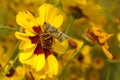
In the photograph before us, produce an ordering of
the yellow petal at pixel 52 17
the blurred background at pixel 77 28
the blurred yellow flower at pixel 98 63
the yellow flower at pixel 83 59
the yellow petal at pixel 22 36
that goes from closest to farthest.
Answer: the yellow petal at pixel 22 36 < the yellow petal at pixel 52 17 < the blurred background at pixel 77 28 < the yellow flower at pixel 83 59 < the blurred yellow flower at pixel 98 63

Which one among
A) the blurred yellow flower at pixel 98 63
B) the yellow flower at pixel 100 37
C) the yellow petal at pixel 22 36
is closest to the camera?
the yellow petal at pixel 22 36

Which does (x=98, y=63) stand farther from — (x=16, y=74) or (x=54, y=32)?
(x=54, y=32)

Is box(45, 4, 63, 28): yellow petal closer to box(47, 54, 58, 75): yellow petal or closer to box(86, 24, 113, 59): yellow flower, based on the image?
box(47, 54, 58, 75): yellow petal

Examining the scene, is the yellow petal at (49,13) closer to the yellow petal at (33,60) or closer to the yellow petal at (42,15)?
the yellow petal at (42,15)

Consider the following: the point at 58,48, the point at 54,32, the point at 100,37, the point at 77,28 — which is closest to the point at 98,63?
the point at 77,28

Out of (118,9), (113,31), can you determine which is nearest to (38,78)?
(113,31)

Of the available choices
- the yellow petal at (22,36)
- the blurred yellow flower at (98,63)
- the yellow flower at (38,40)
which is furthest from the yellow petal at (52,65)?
the blurred yellow flower at (98,63)

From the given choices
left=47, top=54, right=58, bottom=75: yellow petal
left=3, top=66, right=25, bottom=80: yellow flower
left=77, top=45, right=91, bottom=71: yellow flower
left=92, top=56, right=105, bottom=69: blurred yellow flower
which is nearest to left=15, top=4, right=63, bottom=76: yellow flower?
left=47, top=54, right=58, bottom=75: yellow petal

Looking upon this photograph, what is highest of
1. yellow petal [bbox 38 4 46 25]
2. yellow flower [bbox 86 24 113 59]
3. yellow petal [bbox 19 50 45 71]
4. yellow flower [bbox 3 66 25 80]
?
yellow flower [bbox 86 24 113 59]
